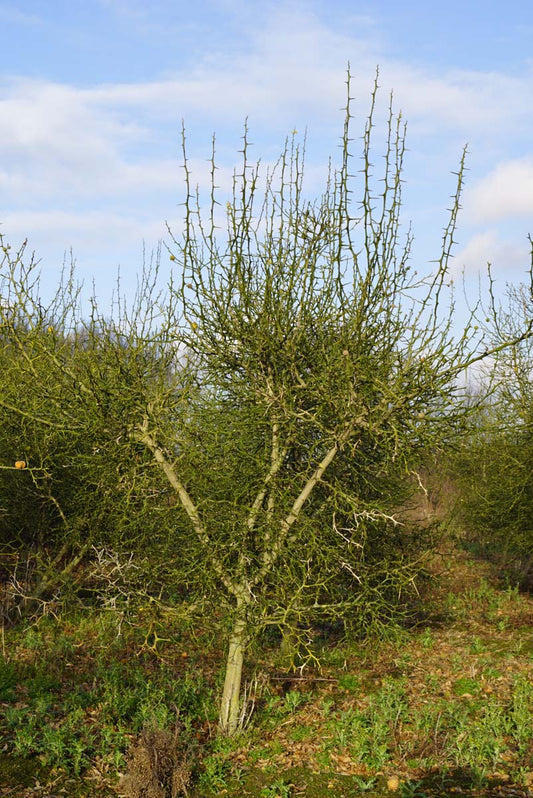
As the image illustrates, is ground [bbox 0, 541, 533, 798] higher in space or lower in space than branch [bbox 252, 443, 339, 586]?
lower

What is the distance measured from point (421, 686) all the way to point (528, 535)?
4103 millimetres

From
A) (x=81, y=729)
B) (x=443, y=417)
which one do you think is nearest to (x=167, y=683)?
(x=81, y=729)

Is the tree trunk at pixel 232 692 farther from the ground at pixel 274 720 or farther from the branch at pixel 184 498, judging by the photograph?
the branch at pixel 184 498

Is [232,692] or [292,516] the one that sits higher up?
Answer: [292,516]

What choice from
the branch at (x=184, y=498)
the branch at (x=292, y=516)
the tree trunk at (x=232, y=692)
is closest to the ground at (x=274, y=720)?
the tree trunk at (x=232, y=692)

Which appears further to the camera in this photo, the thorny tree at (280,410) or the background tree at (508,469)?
the background tree at (508,469)

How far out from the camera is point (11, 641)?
8.50 m

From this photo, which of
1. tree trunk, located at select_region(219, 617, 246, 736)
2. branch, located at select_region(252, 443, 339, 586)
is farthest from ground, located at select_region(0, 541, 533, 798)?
branch, located at select_region(252, 443, 339, 586)

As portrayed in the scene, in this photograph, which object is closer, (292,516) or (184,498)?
(292,516)

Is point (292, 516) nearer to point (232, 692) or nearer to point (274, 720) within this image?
point (232, 692)

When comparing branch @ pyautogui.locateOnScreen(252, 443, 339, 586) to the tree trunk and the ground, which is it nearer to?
the tree trunk

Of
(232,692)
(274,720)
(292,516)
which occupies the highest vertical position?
(292,516)

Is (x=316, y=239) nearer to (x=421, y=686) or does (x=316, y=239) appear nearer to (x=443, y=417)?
(x=443, y=417)

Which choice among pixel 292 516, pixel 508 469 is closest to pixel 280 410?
pixel 292 516
